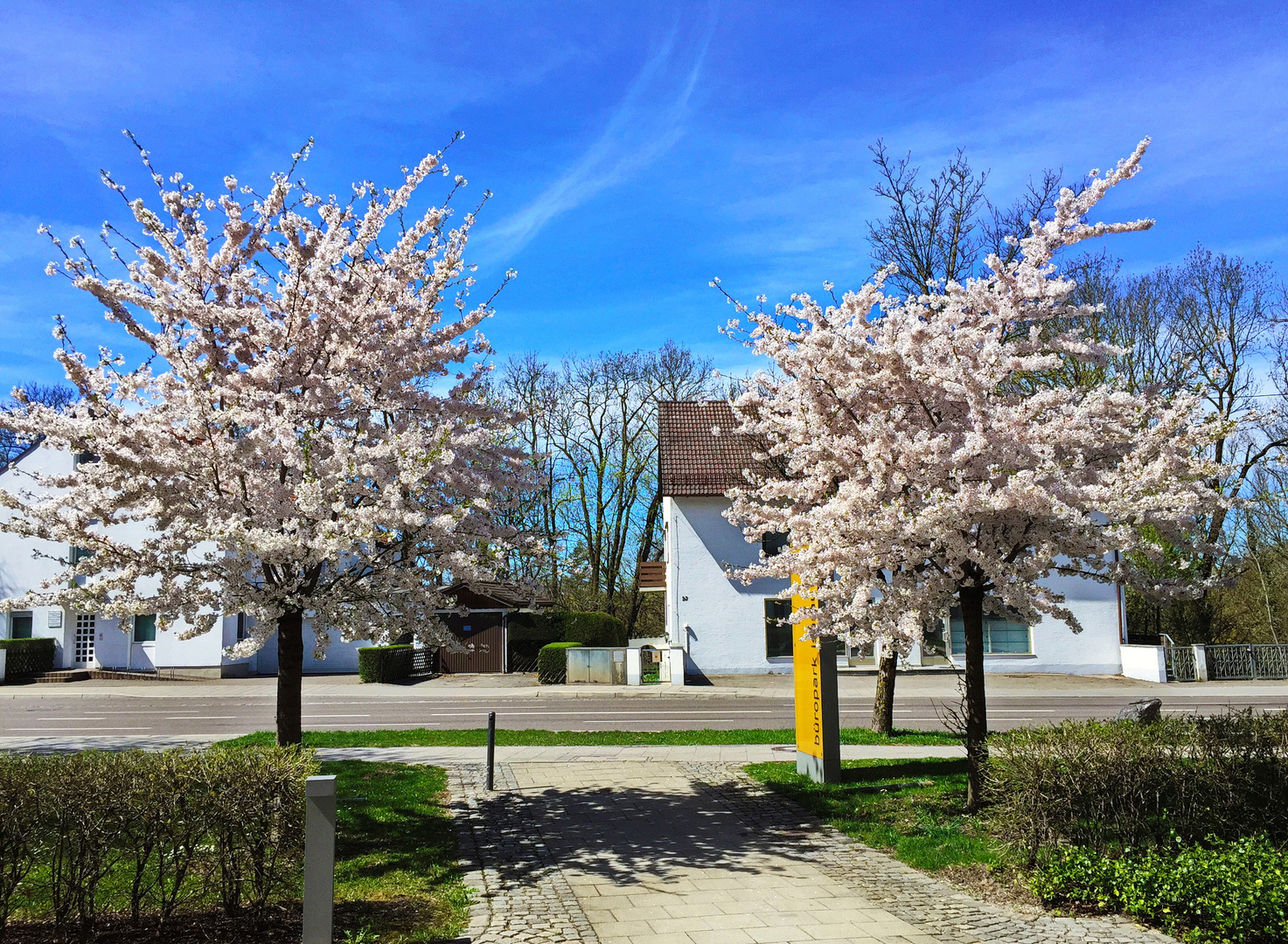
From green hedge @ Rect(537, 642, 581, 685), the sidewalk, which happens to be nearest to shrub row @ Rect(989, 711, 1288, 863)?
the sidewalk

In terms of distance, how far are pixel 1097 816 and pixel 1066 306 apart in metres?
5.40

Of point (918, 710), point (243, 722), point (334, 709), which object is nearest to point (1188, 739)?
point (918, 710)

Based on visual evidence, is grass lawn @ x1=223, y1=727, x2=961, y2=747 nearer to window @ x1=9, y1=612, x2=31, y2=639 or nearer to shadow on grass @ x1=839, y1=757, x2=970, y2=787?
shadow on grass @ x1=839, y1=757, x2=970, y2=787

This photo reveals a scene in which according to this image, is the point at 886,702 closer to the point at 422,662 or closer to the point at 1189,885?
the point at 1189,885

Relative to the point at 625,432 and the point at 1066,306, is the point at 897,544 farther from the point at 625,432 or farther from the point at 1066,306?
the point at 625,432

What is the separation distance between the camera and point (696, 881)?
25.0ft

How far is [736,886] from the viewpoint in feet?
24.5

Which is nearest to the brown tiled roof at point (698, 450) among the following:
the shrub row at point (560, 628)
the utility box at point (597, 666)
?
the utility box at point (597, 666)

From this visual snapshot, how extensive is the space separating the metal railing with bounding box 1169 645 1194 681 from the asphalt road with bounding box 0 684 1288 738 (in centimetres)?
135

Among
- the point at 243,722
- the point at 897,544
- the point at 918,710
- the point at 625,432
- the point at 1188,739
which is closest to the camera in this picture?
the point at 1188,739

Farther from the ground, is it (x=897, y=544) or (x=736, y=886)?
(x=897, y=544)

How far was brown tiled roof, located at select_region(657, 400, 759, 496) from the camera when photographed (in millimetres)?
31266

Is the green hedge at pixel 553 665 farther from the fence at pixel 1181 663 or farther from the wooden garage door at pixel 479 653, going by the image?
the fence at pixel 1181 663

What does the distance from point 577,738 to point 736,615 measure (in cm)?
1490
